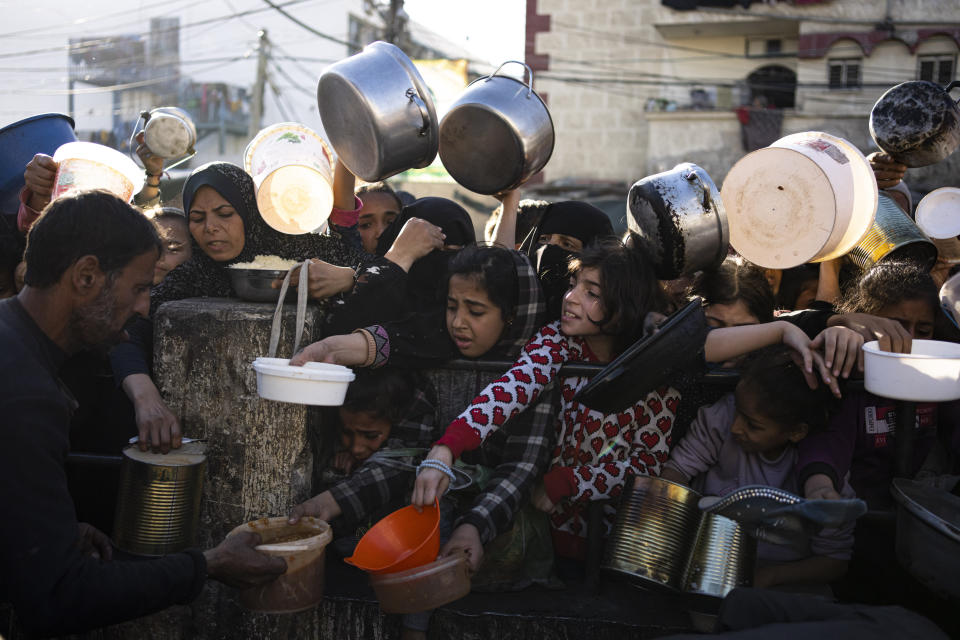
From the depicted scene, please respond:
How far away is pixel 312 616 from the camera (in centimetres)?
253

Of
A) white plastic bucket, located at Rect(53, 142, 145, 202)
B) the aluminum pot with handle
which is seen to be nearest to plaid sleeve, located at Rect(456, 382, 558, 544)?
white plastic bucket, located at Rect(53, 142, 145, 202)

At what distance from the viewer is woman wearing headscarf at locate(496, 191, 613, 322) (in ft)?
11.0

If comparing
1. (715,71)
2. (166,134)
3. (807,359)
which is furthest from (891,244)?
(715,71)

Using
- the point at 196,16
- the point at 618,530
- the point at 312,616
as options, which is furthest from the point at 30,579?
the point at 196,16

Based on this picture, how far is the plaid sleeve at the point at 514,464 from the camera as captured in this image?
243 cm

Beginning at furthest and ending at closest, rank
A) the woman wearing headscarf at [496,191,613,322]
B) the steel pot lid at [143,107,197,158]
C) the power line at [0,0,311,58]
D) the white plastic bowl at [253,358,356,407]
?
the power line at [0,0,311,58] < the steel pot lid at [143,107,197,158] < the woman wearing headscarf at [496,191,613,322] < the white plastic bowl at [253,358,356,407]

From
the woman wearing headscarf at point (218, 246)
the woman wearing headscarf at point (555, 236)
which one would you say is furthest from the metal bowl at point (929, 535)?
the woman wearing headscarf at point (218, 246)

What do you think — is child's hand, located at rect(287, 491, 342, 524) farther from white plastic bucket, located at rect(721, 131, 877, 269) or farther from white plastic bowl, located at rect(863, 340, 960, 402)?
white plastic bucket, located at rect(721, 131, 877, 269)

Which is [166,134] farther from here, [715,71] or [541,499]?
[715,71]

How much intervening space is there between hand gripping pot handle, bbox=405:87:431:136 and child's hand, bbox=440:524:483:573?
60.7 inches

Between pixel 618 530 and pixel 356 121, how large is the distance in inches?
73.2

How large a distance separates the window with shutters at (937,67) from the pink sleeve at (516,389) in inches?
669

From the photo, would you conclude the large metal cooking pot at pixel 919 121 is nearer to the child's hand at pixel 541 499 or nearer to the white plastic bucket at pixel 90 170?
the child's hand at pixel 541 499

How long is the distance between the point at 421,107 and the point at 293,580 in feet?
5.87
